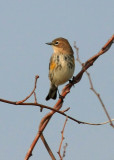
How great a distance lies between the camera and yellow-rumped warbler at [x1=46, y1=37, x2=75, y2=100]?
321 inches

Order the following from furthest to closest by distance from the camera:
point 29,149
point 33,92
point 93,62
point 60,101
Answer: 1. point 93,62
2. point 60,101
3. point 33,92
4. point 29,149

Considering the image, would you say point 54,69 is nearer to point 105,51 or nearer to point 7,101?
point 105,51

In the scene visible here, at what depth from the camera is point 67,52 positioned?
872 centimetres

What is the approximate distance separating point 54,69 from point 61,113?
231 inches

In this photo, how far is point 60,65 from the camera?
8.45 m

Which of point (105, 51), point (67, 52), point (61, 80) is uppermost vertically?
point (105, 51)

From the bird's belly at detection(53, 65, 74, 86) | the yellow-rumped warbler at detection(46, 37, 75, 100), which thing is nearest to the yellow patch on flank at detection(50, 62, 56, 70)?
the yellow-rumped warbler at detection(46, 37, 75, 100)

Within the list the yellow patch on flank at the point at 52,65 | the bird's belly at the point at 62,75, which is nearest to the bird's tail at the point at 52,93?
the bird's belly at the point at 62,75

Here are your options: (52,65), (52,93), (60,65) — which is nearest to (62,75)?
(60,65)

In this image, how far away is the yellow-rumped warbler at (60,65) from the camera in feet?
26.7

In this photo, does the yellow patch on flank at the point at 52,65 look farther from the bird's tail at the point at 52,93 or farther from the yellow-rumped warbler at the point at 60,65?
the bird's tail at the point at 52,93

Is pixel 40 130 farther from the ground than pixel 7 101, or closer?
closer

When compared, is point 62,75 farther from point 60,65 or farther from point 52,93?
point 52,93

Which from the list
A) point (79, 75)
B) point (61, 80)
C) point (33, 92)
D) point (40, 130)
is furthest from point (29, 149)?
point (61, 80)
